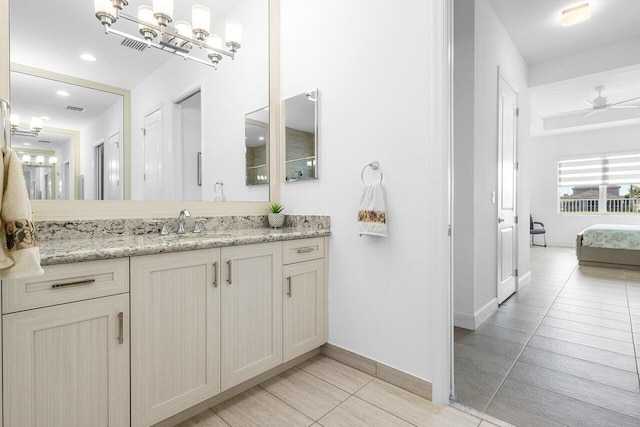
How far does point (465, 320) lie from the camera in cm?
267

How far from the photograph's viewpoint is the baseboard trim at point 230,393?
4.89ft

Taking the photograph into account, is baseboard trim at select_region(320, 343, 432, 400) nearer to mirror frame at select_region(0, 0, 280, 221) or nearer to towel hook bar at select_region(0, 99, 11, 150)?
mirror frame at select_region(0, 0, 280, 221)

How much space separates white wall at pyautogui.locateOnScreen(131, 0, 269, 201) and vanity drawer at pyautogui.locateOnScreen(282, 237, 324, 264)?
62 cm

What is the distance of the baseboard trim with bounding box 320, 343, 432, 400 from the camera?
1721mm

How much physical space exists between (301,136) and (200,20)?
0.98 metres

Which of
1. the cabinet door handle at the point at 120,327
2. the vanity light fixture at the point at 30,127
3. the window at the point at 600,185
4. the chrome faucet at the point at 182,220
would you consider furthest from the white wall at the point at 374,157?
the window at the point at 600,185

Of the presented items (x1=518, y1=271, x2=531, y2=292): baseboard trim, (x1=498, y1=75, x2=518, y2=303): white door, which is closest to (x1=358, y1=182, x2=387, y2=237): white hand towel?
(x1=498, y1=75, x2=518, y2=303): white door

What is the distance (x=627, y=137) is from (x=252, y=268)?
8.76m

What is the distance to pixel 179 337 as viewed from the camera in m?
1.44

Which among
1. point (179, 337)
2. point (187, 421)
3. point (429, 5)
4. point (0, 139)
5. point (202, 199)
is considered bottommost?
point (187, 421)

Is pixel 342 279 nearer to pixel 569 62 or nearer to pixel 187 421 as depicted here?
pixel 187 421

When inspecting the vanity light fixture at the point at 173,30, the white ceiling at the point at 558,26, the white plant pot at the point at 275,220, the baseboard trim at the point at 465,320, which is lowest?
the baseboard trim at the point at 465,320

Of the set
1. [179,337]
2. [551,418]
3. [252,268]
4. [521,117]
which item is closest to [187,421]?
[179,337]

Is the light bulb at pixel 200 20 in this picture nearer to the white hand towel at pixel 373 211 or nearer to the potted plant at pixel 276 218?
the potted plant at pixel 276 218
